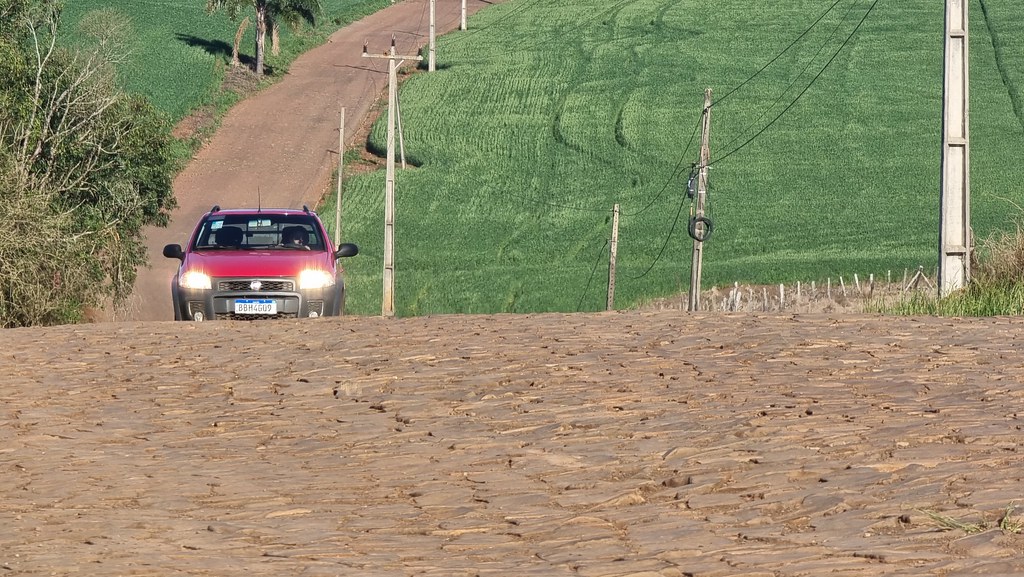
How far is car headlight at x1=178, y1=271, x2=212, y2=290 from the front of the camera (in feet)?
59.0

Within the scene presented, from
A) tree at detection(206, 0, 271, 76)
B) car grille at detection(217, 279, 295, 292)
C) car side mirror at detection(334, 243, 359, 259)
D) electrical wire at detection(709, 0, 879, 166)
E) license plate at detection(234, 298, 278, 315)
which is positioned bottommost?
license plate at detection(234, 298, 278, 315)

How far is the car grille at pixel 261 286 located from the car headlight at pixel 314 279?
0.43 ft

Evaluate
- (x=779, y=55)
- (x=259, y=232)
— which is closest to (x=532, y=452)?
(x=259, y=232)

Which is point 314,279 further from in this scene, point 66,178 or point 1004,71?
point 1004,71

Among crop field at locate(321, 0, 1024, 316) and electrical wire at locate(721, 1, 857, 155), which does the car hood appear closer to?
crop field at locate(321, 0, 1024, 316)

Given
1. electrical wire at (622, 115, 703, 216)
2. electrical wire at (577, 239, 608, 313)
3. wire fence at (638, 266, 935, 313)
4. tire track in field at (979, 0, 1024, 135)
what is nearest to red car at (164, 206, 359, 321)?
wire fence at (638, 266, 935, 313)

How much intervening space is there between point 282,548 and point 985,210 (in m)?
46.5

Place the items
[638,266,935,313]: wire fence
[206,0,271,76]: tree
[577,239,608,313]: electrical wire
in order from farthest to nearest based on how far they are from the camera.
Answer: [206,0,271,76]: tree < [577,239,608,313]: electrical wire < [638,266,935,313]: wire fence

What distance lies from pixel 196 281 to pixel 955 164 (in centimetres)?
1005

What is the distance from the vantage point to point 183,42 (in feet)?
253

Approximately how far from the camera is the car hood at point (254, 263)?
17984 mm

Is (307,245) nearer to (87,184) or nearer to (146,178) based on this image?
(87,184)

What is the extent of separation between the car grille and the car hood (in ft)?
0.27

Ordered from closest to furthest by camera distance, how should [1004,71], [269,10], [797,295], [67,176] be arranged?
1. [67,176]
2. [797,295]
3. [1004,71]
4. [269,10]
